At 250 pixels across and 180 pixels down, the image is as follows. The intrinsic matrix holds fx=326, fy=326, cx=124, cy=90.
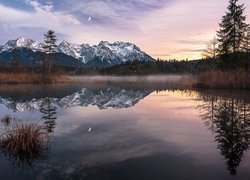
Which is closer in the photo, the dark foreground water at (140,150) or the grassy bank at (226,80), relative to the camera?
the dark foreground water at (140,150)

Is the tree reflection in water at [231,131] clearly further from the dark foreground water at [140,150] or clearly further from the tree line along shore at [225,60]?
the tree line along shore at [225,60]

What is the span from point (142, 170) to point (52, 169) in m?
2.11

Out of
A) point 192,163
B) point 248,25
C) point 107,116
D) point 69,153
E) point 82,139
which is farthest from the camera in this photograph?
point 248,25

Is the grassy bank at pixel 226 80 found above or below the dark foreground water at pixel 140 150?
above

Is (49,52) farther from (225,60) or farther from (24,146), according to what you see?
(24,146)

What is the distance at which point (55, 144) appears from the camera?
10102 mm

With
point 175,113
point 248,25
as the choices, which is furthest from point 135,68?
point 175,113

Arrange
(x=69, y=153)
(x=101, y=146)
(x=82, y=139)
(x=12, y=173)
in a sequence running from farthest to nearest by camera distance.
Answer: (x=82, y=139) < (x=101, y=146) < (x=69, y=153) < (x=12, y=173)

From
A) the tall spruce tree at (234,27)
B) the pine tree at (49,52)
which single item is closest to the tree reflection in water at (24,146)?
the tall spruce tree at (234,27)

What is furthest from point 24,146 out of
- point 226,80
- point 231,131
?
point 226,80

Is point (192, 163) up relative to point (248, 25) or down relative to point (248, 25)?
down

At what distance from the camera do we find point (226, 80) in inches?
1361

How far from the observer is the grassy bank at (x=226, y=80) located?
33.2 metres

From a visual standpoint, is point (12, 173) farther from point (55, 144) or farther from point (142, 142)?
point (142, 142)
